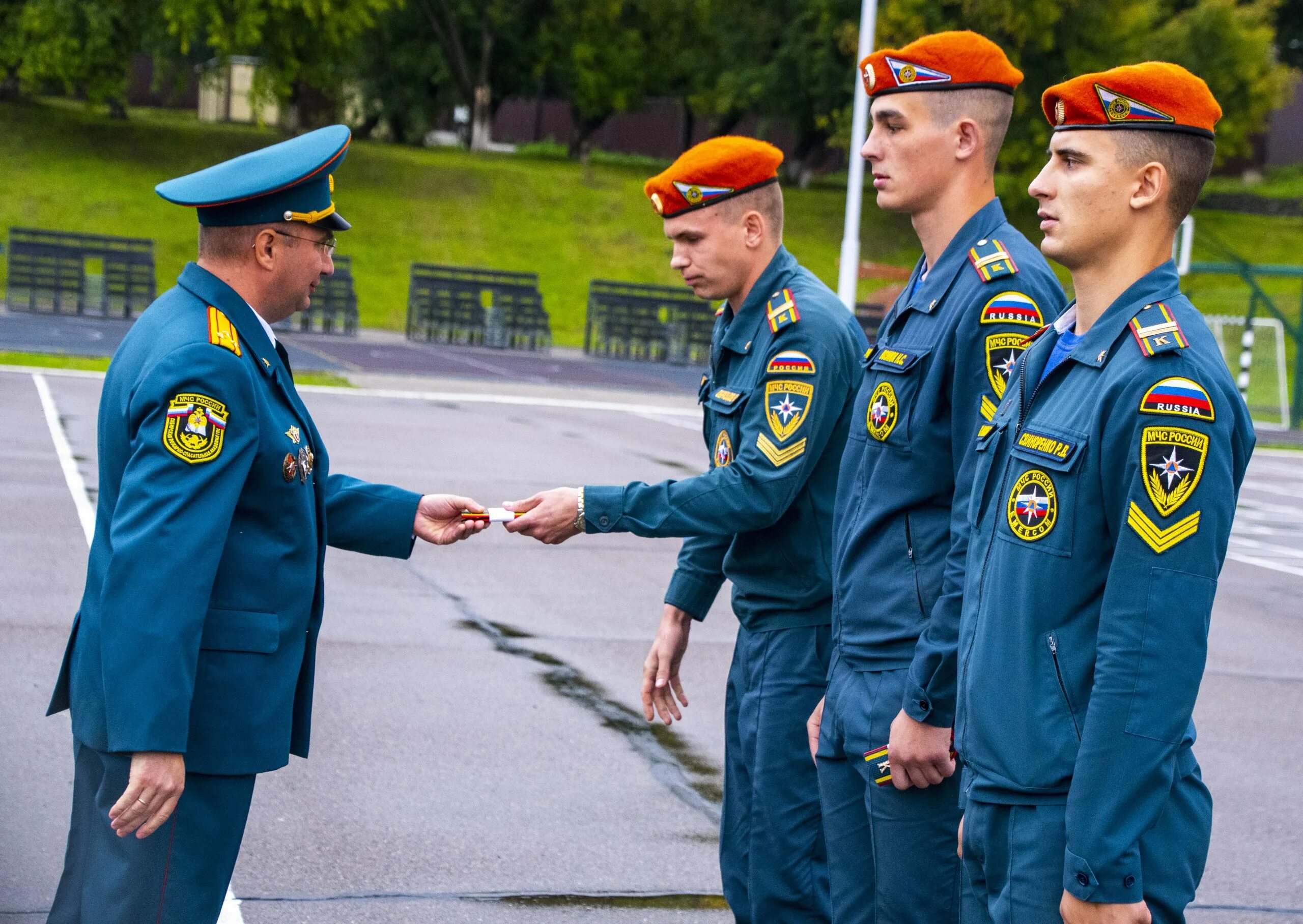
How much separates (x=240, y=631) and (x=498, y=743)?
3.31 meters

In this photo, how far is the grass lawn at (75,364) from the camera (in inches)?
716

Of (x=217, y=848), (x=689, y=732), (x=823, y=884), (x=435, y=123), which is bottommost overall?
(x=689, y=732)

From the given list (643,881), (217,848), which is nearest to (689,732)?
(643,881)

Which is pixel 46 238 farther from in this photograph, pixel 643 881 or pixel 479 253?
pixel 643 881

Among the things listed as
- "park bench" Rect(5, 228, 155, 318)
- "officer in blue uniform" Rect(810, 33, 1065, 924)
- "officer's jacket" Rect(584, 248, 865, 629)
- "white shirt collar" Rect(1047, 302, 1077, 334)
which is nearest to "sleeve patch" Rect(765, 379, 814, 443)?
"officer's jacket" Rect(584, 248, 865, 629)

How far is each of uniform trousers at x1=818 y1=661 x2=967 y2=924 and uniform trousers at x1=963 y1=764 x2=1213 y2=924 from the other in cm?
53

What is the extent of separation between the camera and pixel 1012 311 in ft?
10.3

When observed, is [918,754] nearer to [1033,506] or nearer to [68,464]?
[1033,506]

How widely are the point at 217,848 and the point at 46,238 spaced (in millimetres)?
28173

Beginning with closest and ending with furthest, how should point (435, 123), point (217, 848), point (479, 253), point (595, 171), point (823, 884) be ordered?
point (217, 848)
point (823, 884)
point (479, 253)
point (595, 171)
point (435, 123)

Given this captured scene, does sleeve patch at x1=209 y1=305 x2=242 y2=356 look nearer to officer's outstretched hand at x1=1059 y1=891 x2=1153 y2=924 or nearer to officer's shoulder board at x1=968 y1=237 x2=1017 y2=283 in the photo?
officer's shoulder board at x1=968 y1=237 x2=1017 y2=283

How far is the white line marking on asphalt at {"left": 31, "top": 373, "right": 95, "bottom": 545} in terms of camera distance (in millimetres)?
9812

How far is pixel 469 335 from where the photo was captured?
28047 millimetres

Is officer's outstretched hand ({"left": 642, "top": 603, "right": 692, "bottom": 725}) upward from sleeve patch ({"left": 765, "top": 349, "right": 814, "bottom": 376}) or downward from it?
downward
